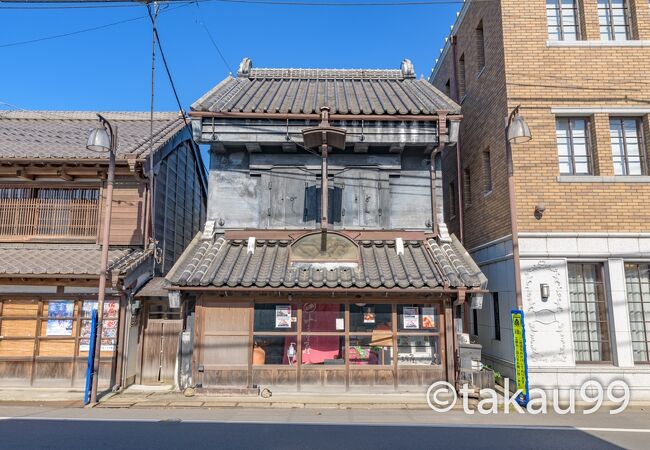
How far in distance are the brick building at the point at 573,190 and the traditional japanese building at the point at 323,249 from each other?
4.90ft

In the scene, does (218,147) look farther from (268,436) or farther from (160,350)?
(268,436)

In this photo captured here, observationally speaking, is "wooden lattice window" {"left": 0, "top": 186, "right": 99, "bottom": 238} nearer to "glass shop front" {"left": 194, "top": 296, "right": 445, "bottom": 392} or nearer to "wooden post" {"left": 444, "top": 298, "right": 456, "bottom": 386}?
"glass shop front" {"left": 194, "top": 296, "right": 445, "bottom": 392}

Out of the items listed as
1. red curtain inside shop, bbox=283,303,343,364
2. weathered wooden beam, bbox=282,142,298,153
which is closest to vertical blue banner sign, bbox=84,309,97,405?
red curtain inside shop, bbox=283,303,343,364

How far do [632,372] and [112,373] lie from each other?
43.3 ft

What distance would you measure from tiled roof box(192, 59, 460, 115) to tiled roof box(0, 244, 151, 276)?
4837 mm

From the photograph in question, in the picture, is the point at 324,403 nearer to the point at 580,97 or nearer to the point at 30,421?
the point at 30,421

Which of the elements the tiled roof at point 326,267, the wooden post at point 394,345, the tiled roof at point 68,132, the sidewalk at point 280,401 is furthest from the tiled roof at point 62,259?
the wooden post at point 394,345

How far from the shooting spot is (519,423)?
8.23m

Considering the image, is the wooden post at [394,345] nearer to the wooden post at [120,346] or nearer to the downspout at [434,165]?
the downspout at [434,165]

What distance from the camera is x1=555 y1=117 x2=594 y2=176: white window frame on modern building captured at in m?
11.2

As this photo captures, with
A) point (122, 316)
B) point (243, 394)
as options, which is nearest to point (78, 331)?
point (122, 316)

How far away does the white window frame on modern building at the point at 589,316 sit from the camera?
10.6 meters

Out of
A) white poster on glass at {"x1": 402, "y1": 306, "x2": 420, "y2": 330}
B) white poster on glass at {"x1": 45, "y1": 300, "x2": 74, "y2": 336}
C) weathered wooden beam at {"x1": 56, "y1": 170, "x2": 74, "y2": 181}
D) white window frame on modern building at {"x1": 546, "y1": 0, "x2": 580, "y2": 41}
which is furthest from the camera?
weathered wooden beam at {"x1": 56, "y1": 170, "x2": 74, "y2": 181}

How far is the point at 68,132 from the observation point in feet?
53.0
